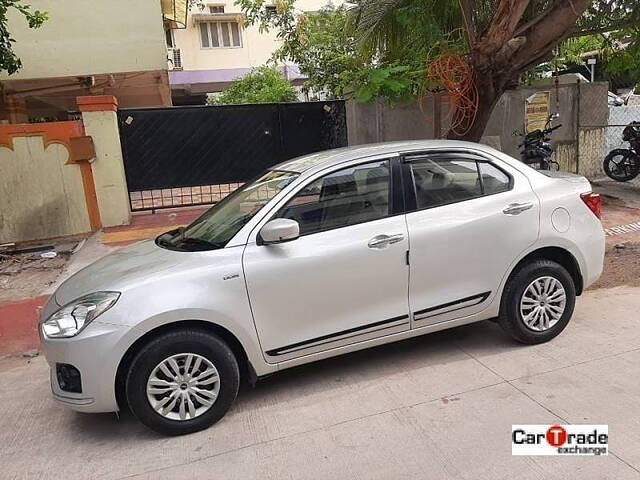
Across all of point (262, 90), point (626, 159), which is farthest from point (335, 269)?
point (262, 90)

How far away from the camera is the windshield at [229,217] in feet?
12.4

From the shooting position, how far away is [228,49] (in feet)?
105

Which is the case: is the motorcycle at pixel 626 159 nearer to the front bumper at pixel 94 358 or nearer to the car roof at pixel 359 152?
the car roof at pixel 359 152

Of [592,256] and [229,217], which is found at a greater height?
[229,217]

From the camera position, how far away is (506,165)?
14.3ft

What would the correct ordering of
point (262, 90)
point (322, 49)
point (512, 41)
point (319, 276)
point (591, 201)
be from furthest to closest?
point (262, 90)
point (322, 49)
point (512, 41)
point (591, 201)
point (319, 276)

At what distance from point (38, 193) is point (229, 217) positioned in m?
6.03

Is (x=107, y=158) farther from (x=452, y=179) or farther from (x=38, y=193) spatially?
(x=452, y=179)

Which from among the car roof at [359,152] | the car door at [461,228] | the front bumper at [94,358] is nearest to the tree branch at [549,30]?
the car roof at [359,152]

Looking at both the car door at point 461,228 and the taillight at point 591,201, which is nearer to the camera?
the car door at point 461,228

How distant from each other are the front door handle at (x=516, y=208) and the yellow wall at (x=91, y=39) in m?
10.2

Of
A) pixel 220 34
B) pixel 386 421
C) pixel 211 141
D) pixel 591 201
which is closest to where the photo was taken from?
pixel 386 421

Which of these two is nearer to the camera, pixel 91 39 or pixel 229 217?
pixel 229 217

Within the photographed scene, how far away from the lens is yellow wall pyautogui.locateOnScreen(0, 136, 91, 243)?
8.58m
